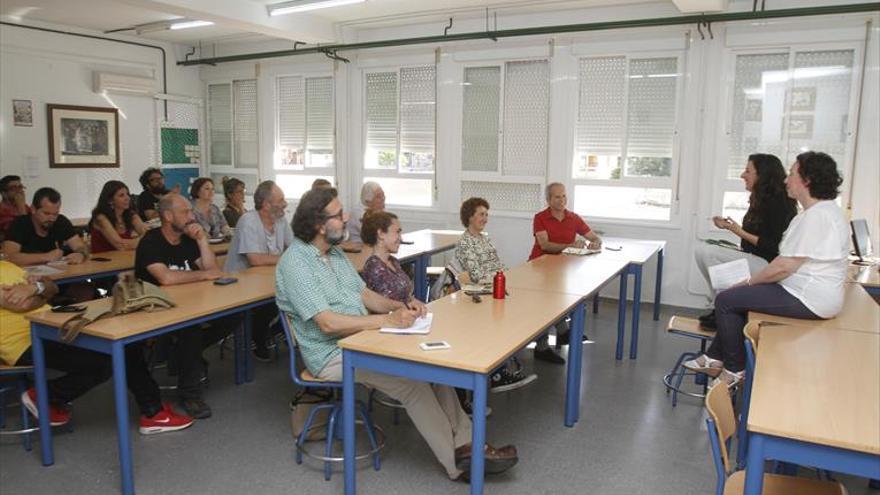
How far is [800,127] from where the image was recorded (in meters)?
6.03

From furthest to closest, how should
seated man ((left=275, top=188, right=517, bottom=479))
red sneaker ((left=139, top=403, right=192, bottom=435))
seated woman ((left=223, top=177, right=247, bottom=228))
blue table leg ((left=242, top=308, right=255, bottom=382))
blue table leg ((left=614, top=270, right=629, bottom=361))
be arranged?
seated woman ((left=223, top=177, right=247, bottom=228)), blue table leg ((left=614, top=270, right=629, bottom=361)), blue table leg ((left=242, top=308, right=255, bottom=382)), red sneaker ((left=139, top=403, right=192, bottom=435)), seated man ((left=275, top=188, right=517, bottom=479))

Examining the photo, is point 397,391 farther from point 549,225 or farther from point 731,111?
point 731,111

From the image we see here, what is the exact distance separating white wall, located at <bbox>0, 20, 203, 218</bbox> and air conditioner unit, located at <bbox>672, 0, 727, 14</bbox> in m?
7.10

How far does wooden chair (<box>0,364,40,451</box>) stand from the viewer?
327 centimetres

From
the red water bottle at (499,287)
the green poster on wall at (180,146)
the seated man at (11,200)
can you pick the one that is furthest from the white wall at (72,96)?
the red water bottle at (499,287)

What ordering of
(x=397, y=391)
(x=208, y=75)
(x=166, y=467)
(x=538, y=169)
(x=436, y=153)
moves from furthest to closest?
(x=208, y=75), (x=436, y=153), (x=538, y=169), (x=166, y=467), (x=397, y=391)

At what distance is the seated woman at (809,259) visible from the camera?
332cm

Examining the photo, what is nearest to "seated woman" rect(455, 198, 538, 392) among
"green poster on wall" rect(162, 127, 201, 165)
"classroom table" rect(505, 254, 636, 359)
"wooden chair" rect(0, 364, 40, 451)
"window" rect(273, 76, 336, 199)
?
"classroom table" rect(505, 254, 636, 359)

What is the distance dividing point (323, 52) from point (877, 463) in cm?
769

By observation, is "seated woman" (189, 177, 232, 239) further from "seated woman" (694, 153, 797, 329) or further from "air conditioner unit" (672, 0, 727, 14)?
"air conditioner unit" (672, 0, 727, 14)

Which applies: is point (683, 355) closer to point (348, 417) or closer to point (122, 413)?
point (348, 417)

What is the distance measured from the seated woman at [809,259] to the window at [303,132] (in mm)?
6192

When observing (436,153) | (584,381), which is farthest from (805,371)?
(436,153)

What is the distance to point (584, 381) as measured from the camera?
4527 mm
